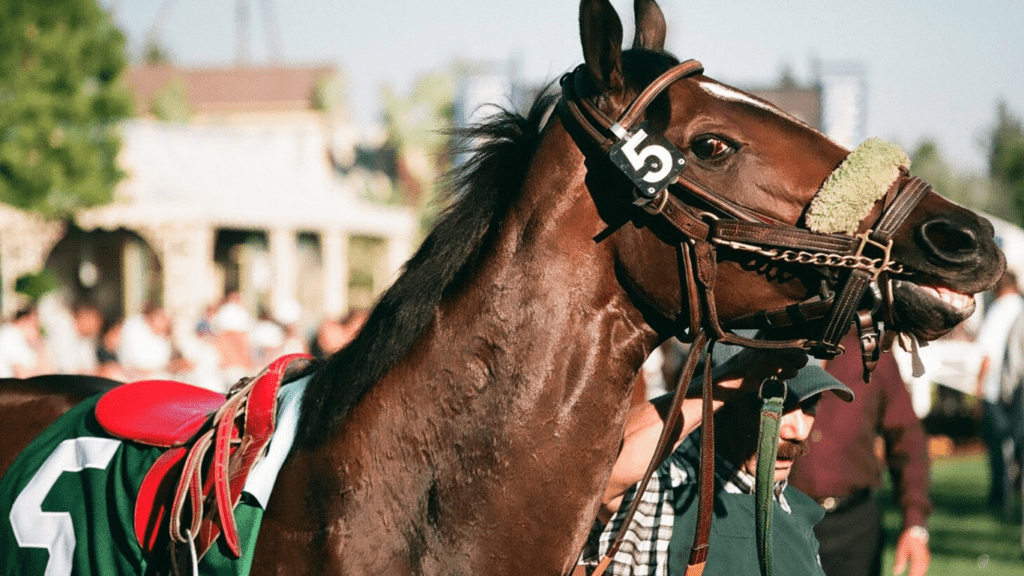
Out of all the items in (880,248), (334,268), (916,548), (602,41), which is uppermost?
(602,41)

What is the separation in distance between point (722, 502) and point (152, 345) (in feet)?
24.2

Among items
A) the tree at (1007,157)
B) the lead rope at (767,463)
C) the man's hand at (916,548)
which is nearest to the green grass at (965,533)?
the man's hand at (916,548)

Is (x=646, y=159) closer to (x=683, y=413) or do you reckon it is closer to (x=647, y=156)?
(x=647, y=156)

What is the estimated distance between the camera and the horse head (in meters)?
2.04

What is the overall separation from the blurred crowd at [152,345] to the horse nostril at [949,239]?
20.0ft

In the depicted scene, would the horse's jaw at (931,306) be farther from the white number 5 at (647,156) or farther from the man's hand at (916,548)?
the man's hand at (916,548)

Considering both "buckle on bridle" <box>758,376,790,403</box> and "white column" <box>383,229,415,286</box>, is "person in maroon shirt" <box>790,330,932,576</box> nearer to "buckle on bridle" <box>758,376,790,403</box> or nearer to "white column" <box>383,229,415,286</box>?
"buckle on bridle" <box>758,376,790,403</box>

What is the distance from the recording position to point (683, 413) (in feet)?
8.64

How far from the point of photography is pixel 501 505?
85.0 inches

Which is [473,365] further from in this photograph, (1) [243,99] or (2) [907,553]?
(1) [243,99]

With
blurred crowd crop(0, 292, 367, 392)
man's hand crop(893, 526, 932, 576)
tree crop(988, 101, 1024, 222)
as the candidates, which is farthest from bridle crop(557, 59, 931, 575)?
tree crop(988, 101, 1024, 222)

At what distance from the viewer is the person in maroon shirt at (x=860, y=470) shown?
447cm

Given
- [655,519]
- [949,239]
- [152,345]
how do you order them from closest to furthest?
1. [949,239]
2. [655,519]
3. [152,345]

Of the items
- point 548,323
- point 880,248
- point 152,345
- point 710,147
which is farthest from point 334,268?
point 880,248
